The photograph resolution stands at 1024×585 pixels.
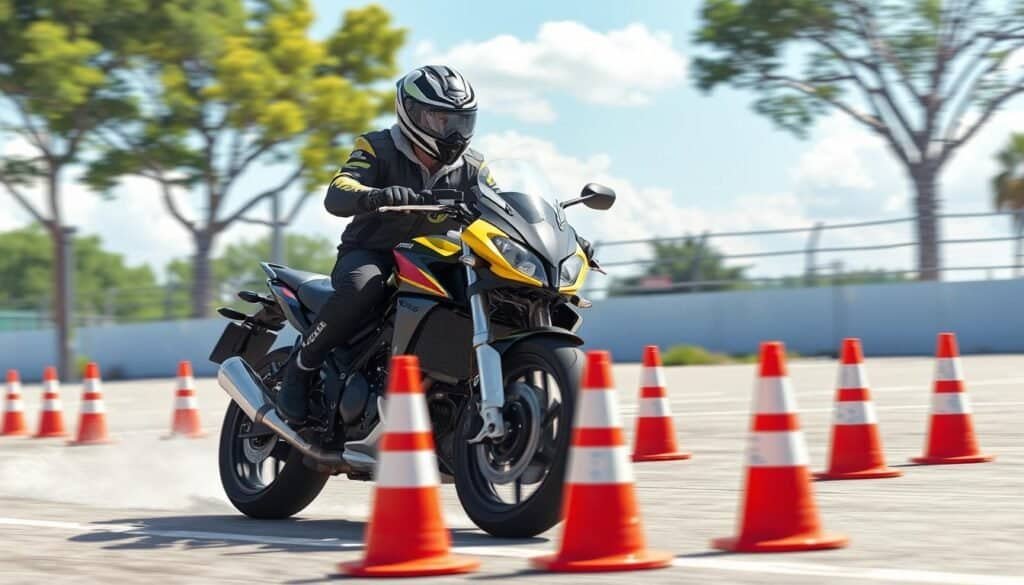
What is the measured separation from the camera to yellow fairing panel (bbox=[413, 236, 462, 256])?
7.03 metres

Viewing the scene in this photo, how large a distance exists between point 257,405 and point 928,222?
19.6 meters

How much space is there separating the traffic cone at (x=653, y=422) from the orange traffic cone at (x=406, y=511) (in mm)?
4683

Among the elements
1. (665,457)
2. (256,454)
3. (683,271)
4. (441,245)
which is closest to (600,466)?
(441,245)

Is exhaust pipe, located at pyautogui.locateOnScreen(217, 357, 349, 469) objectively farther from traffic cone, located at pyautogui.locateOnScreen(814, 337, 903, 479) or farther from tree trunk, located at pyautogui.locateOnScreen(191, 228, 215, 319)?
tree trunk, located at pyautogui.locateOnScreen(191, 228, 215, 319)

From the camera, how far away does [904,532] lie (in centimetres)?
644

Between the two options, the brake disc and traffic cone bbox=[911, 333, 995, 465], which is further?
traffic cone bbox=[911, 333, 995, 465]

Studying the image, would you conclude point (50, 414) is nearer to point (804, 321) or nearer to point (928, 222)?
point (804, 321)

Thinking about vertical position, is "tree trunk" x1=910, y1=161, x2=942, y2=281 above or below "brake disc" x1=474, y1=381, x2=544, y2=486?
above

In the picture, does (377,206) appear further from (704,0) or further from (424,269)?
(704,0)

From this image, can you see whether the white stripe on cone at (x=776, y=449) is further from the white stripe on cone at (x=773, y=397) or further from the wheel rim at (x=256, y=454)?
the wheel rim at (x=256, y=454)

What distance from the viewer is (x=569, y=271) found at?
6.77m

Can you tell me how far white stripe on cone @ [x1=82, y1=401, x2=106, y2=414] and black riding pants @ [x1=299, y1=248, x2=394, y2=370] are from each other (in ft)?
24.3

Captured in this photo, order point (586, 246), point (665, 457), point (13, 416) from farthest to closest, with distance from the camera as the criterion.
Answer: point (13, 416) < point (665, 457) < point (586, 246)

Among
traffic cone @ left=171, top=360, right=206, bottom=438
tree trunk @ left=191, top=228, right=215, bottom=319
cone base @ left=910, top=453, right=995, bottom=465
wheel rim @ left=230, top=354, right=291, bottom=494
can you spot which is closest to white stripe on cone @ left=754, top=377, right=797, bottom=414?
wheel rim @ left=230, top=354, right=291, bottom=494
